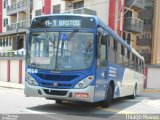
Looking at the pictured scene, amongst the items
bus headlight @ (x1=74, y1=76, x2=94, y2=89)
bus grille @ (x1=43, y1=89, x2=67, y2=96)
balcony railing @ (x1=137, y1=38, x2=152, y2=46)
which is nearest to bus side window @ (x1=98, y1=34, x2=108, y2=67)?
bus headlight @ (x1=74, y1=76, x2=94, y2=89)

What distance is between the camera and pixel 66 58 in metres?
13.1

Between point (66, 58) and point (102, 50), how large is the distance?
4.93 feet

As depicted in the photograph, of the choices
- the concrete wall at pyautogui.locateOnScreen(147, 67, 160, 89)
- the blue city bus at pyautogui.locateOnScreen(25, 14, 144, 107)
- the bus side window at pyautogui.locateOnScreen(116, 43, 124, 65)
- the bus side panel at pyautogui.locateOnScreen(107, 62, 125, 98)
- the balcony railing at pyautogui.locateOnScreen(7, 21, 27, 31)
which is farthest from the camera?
the balcony railing at pyautogui.locateOnScreen(7, 21, 27, 31)

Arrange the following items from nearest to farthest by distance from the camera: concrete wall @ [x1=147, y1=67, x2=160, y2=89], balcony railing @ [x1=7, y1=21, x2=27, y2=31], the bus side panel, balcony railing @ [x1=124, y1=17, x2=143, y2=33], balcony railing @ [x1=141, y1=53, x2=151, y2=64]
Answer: the bus side panel, concrete wall @ [x1=147, y1=67, x2=160, y2=89], balcony railing @ [x1=124, y1=17, x2=143, y2=33], balcony railing @ [x1=7, y1=21, x2=27, y2=31], balcony railing @ [x1=141, y1=53, x2=151, y2=64]

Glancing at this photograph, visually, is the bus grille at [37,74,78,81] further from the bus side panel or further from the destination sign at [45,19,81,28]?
the bus side panel

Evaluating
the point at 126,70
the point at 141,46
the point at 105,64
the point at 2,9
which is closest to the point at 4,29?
the point at 2,9

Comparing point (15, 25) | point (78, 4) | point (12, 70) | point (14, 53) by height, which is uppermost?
point (78, 4)

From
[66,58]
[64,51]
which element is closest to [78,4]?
[64,51]

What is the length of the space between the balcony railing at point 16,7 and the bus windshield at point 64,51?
39158 mm

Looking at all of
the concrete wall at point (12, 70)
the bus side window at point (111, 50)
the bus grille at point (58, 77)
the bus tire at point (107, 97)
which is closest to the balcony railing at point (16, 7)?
the concrete wall at point (12, 70)

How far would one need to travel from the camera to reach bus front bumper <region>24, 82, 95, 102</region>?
42.3ft

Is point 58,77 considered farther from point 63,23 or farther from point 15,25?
point 15,25

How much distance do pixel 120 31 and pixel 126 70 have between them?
21227mm

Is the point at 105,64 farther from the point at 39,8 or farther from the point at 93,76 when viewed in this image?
the point at 39,8
